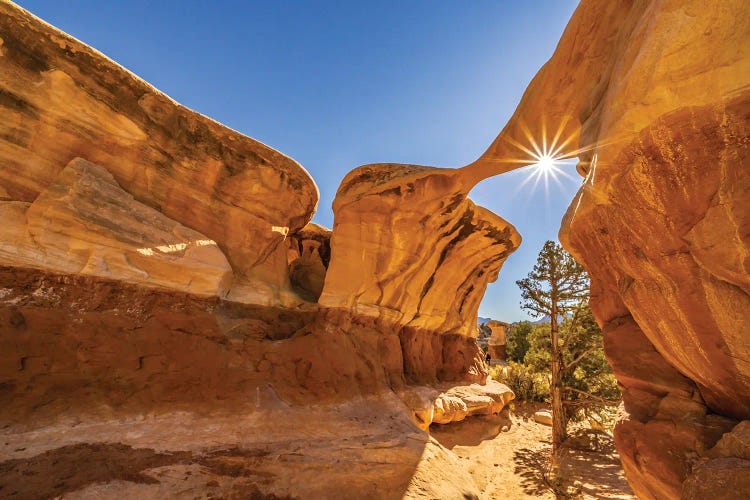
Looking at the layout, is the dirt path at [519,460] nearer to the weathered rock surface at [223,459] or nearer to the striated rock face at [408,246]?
the striated rock face at [408,246]

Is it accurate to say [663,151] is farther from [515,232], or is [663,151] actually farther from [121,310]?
[515,232]

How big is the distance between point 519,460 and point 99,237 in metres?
12.5

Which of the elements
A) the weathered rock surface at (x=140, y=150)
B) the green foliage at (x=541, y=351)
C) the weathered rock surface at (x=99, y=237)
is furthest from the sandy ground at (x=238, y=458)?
the green foliage at (x=541, y=351)

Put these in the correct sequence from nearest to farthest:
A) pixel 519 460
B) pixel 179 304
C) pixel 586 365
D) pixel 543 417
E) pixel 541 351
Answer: pixel 179 304 < pixel 519 460 < pixel 586 365 < pixel 541 351 < pixel 543 417

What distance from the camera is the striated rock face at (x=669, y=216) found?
2.25 m

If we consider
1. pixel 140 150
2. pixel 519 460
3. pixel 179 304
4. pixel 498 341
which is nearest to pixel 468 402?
pixel 519 460

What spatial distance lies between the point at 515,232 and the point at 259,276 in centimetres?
922

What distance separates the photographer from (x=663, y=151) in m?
2.64

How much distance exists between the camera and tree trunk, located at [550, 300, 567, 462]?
11.3 metres

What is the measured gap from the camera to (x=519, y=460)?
9.78 m

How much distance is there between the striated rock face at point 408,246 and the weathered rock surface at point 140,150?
1668mm

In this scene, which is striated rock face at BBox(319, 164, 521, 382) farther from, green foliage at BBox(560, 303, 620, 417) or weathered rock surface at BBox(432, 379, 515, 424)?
green foliage at BBox(560, 303, 620, 417)

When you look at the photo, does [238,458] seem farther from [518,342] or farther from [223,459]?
[518,342]

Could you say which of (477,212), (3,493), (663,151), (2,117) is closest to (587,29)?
(663,151)
